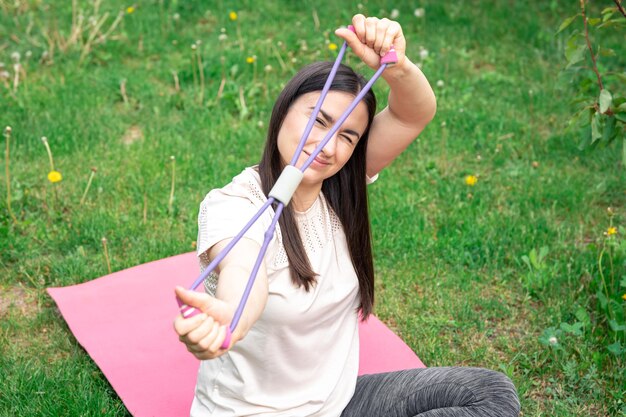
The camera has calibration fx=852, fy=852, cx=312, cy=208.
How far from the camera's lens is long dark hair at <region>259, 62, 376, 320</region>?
1.73 metres

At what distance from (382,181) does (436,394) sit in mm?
1546

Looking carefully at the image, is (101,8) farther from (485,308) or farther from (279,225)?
(279,225)

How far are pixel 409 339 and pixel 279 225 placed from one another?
0.94 metres

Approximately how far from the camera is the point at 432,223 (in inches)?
121

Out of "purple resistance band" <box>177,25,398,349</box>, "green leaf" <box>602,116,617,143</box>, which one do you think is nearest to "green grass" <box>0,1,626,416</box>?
"green leaf" <box>602,116,617,143</box>

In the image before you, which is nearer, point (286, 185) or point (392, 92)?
point (286, 185)

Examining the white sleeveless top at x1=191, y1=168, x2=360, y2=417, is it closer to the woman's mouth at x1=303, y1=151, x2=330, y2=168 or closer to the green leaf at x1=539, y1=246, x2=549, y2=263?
the woman's mouth at x1=303, y1=151, x2=330, y2=168

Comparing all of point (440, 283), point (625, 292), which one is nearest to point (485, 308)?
point (440, 283)

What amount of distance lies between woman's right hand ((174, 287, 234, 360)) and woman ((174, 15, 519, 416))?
35 cm

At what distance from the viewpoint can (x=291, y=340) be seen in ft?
5.80

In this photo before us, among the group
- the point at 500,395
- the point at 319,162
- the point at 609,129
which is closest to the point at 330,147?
the point at 319,162

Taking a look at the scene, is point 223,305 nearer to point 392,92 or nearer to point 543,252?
point 392,92

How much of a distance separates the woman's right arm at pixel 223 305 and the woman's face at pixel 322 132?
0.24 m

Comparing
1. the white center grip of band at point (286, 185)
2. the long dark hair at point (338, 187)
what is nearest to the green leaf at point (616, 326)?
the long dark hair at point (338, 187)
